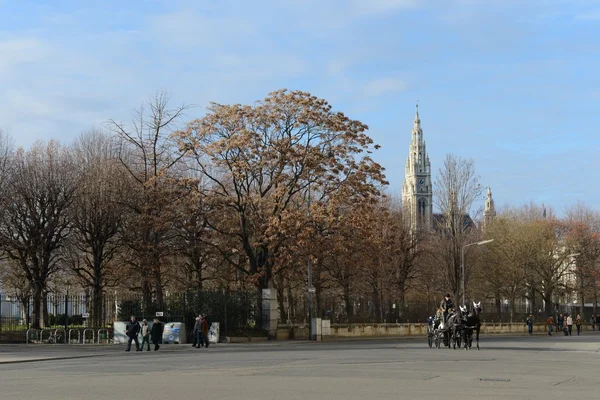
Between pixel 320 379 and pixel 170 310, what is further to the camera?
pixel 170 310

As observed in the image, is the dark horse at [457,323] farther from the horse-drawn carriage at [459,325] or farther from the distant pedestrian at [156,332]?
the distant pedestrian at [156,332]

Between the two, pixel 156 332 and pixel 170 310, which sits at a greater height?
pixel 170 310

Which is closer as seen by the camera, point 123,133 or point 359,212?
point 359,212

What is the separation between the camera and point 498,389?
16.1m

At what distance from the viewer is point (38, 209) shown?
52500 mm

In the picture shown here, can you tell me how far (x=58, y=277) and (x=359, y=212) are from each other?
25.4m

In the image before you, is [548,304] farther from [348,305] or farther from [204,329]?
[204,329]

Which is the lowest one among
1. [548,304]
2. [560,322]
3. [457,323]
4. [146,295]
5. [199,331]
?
[560,322]

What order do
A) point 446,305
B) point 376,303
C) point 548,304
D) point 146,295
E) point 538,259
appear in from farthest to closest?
point 548,304, point 538,259, point 376,303, point 146,295, point 446,305

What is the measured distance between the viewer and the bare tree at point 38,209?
50219 millimetres

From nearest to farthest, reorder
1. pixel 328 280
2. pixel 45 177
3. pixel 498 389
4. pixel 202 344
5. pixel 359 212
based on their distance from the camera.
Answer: pixel 498 389 → pixel 202 344 → pixel 359 212 → pixel 45 177 → pixel 328 280

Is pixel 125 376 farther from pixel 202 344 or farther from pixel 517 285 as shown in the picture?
pixel 517 285

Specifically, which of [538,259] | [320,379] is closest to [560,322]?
[538,259]

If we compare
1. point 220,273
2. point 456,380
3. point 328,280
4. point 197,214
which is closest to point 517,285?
point 328,280
